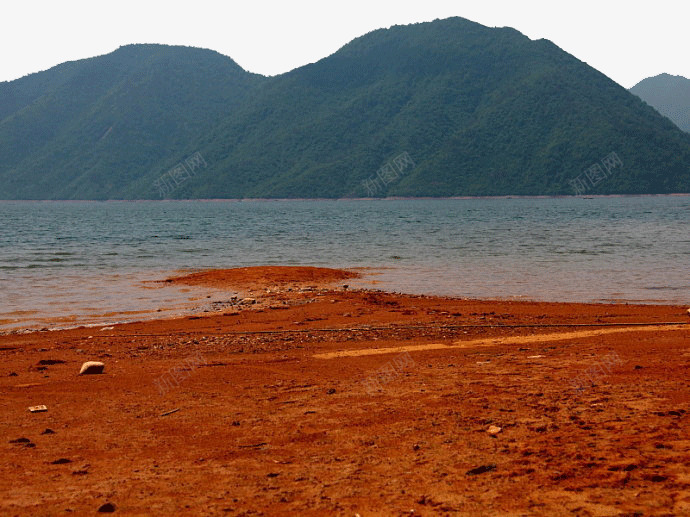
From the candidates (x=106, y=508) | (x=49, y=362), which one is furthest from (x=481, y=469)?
(x=49, y=362)

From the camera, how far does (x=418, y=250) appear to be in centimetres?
3444

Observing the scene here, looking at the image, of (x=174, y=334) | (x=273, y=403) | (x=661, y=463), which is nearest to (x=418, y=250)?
(x=174, y=334)

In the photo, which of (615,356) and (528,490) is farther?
(615,356)

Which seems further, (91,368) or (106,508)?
Answer: (91,368)

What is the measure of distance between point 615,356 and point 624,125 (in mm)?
185474

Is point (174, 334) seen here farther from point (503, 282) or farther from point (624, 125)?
point (624, 125)
